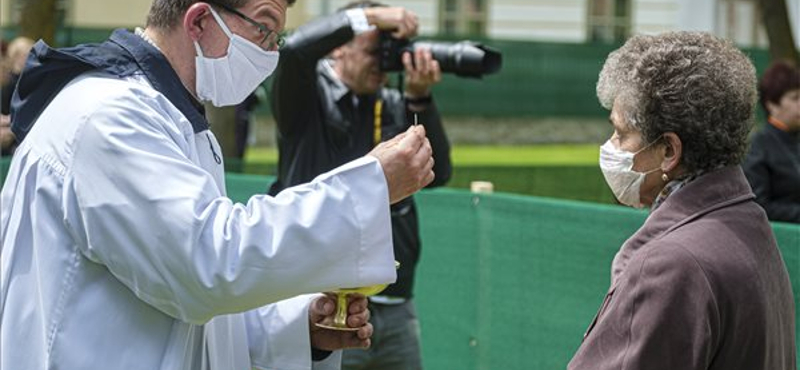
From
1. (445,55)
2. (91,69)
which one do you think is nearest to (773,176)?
(445,55)

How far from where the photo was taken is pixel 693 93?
2.78 meters

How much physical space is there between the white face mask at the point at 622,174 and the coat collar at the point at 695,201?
11 cm

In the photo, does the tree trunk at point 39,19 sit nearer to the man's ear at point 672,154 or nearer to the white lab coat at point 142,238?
the white lab coat at point 142,238

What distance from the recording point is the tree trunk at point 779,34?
1502 centimetres

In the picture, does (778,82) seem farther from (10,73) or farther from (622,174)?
(10,73)

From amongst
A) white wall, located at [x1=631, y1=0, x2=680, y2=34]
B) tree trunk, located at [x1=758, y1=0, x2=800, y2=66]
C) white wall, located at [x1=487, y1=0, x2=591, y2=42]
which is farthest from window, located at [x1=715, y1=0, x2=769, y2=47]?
tree trunk, located at [x1=758, y1=0, x2=800, y2=66]

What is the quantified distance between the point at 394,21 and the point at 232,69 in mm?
2212

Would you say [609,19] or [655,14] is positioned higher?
[655,14]

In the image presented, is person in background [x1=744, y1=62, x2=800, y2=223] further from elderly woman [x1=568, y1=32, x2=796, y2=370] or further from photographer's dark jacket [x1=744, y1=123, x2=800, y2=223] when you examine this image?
elderly woman [x1=568, y1=32, x2=796, y2=370]

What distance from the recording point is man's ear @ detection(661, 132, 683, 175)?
2857 mm

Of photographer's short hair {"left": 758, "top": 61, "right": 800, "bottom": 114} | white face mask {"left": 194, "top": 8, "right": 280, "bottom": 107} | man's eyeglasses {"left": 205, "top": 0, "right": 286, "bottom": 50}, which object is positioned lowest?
photographer's short hair {"left": 758, "top": 61, "right": 800, "bottom": 114}

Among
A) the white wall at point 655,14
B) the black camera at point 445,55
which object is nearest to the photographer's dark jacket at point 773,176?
the black camera at point 445,55

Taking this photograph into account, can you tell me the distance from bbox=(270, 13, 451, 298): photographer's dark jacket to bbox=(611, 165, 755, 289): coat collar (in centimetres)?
224

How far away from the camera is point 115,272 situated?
2.59 metres
